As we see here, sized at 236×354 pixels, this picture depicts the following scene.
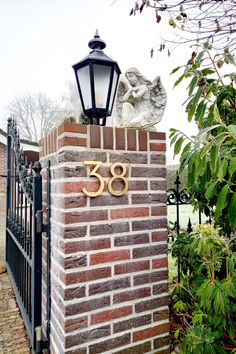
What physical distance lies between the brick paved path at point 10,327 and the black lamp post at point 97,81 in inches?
71.1

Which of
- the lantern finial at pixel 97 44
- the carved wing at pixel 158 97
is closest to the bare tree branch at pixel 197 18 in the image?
the carved wing at pixel 158 97

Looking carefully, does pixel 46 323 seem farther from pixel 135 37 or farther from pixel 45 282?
pixel 135 37

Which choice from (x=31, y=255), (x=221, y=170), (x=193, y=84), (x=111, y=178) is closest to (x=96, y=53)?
(x=193, y=84)

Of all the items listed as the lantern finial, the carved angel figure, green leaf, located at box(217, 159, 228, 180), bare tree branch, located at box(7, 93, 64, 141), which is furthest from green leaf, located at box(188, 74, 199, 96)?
bare tree branch, located at box(7, 93, 64, 141)

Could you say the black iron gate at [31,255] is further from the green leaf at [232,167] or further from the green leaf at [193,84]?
the green leaf at [232,167]

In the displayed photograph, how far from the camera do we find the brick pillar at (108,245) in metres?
1.38

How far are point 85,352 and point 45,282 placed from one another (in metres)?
0.54

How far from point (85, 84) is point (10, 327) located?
7.01ft

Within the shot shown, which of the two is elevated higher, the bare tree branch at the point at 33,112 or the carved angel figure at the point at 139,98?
the bare tree branch at the point at 33,112

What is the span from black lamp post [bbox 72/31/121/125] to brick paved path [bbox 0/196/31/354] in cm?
181

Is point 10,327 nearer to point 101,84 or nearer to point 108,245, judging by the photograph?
point 108,245

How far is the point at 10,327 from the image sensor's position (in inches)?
87.1

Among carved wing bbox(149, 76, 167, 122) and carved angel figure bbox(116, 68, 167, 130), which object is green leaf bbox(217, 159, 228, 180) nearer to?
carved angel figure bbox(116, 68, 167, 130)

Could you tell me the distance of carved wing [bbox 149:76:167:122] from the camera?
6.82 ft
